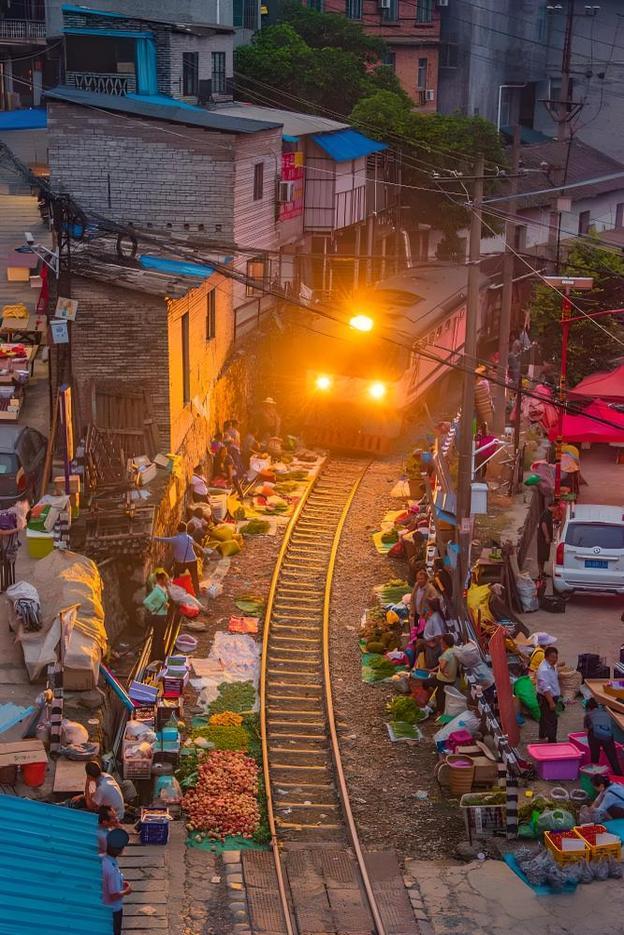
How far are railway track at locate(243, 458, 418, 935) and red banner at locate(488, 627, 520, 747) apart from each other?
7.00 feet

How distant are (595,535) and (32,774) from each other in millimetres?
11041

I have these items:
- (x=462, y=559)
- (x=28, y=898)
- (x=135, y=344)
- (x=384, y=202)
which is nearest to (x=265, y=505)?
(x=135, y=344)

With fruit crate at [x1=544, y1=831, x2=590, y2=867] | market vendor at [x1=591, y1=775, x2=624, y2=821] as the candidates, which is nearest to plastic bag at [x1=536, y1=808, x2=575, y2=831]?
market vendor at [x1=591, y1=775, x2=624, y2=821]

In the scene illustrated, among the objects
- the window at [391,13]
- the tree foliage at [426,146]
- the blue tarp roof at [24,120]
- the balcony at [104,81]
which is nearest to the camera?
the balcony at [104,81]

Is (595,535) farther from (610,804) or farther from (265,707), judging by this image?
(610,804)

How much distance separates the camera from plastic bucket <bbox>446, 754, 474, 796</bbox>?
635 inches

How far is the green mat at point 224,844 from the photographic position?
14.8 metres

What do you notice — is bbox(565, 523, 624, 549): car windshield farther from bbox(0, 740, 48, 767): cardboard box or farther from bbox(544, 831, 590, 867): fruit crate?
bbox(0, 740, 48, 767): cardboard box

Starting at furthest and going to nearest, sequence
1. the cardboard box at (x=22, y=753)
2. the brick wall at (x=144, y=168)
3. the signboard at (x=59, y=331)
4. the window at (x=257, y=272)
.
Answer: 1. the window at (x=257, y=272)
2. the brick wall at (x=144, y=168)
3. the signboard at (x=59, y=331)
4. the cardboard box at (x=22, y=753)

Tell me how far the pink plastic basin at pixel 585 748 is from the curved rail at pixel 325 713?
9.45 feet

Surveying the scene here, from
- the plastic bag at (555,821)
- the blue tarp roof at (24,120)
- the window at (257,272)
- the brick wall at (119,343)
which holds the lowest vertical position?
the plastic bag at (555,821)

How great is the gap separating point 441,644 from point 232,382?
13697 millimetres

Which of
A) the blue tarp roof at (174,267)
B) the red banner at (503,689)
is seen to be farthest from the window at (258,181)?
the red banner at (503,689)

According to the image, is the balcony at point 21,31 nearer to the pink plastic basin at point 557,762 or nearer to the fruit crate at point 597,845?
the pink plastic basin at point 557,762
